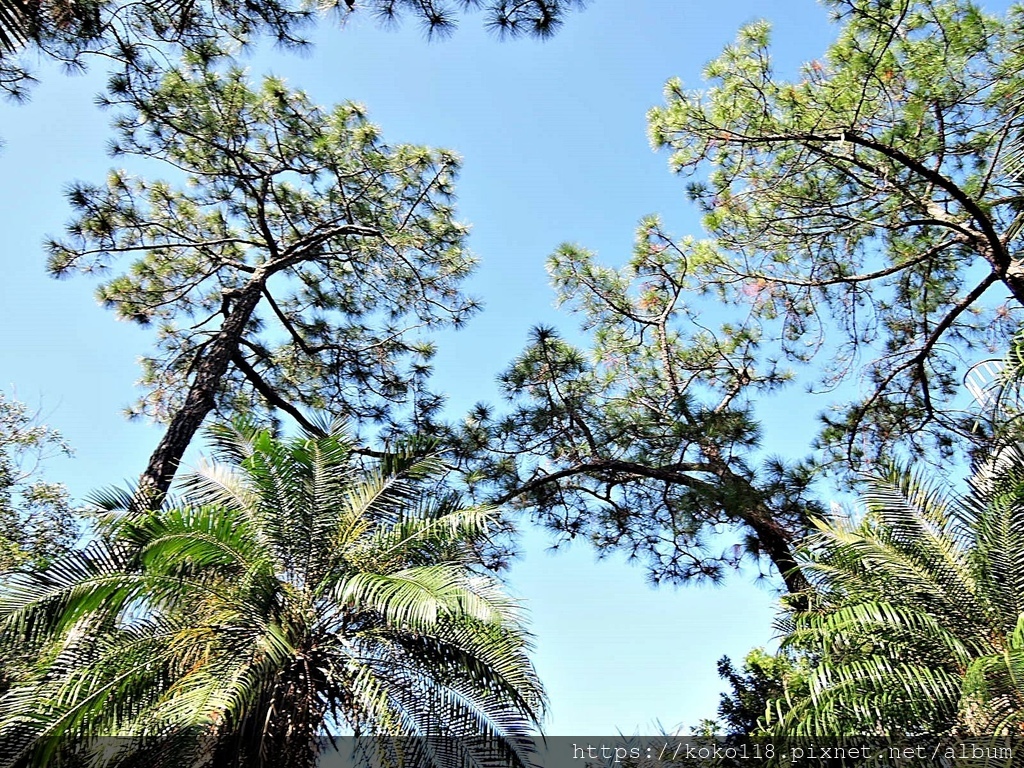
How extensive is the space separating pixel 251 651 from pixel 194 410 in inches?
124

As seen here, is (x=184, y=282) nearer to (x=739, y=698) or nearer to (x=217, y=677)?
(x=217, y=677)

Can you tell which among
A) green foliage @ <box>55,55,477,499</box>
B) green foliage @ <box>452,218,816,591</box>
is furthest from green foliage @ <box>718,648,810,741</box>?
green foliage @ <box>55,55,477,499</box>

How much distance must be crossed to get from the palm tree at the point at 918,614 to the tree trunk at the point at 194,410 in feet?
16.4

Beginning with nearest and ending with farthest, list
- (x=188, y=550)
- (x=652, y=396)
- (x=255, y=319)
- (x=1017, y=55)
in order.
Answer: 1. (x=188, y=550)
2. (x=1017, y=55)
3. (x=652, y=396)
4. (x=255, y=319)

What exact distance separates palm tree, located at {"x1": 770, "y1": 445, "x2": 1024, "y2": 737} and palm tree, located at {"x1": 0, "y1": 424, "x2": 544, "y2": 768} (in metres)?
2.00

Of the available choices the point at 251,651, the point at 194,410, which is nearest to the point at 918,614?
the point at 251,651

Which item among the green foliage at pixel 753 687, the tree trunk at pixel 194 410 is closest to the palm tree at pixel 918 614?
the green foliage at pixel 753 687

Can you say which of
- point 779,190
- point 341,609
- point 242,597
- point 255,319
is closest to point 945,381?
point 779,190

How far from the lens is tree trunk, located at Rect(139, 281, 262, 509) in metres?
6.37

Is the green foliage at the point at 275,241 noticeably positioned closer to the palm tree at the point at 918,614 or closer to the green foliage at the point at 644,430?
the green foliage at the point at 644,430

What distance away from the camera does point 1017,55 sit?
6277mm

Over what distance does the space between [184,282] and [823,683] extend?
8.75 meters

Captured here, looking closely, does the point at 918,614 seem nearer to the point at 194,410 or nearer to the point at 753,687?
the point at 753,687

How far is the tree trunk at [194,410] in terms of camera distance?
6.37m
